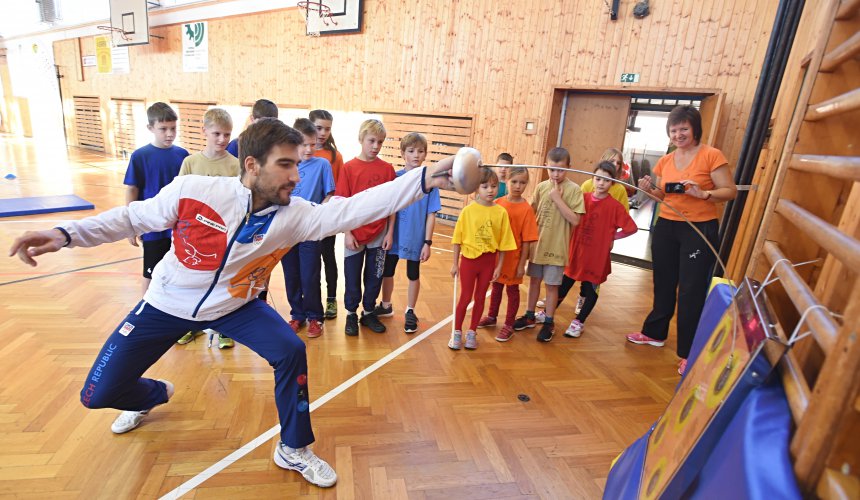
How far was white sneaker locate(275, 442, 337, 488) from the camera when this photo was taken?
71.1 inches

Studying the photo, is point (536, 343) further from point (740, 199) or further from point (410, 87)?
point (410, 87)

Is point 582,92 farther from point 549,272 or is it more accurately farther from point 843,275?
point 843,275

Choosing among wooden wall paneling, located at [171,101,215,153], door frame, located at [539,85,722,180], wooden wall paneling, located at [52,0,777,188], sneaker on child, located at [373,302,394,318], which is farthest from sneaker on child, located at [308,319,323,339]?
wooden wall paneling, located at [171,101,215,153]

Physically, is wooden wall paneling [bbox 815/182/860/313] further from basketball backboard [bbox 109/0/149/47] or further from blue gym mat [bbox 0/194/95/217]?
basketball backboard [bbox 109/0/149/47]

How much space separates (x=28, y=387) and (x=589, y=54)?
21.7ft

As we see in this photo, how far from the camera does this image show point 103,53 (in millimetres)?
14133

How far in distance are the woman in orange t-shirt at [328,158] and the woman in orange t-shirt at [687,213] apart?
217cm

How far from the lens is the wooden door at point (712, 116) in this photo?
485 centimetres

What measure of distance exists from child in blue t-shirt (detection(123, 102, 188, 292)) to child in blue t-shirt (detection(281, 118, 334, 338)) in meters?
0.77

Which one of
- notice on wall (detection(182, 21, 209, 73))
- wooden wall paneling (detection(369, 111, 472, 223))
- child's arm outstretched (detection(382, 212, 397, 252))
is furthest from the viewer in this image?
notice on wall (detection(182, 21, 209, 73))

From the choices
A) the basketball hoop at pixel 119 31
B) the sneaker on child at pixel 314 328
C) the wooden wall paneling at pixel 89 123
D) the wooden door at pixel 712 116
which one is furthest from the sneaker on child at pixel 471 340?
the wooden wall paneling at pixel 89 123

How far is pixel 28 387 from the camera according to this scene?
230 centimetres

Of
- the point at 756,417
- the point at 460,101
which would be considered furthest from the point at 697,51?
the point at 756,417

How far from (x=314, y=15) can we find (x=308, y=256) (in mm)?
7681
